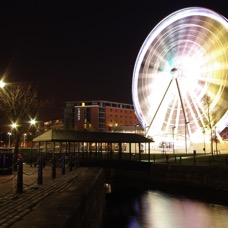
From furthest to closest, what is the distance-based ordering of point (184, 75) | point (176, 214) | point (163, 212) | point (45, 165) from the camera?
point (184, 75) < point (45, 165) < point (163, 212) < point (176, 214)

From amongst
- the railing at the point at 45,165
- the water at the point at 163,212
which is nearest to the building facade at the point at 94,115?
the railing at the point at 45,165

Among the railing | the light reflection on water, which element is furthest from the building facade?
the light reflection on water

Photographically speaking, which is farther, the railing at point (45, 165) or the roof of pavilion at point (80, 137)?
the roof of pavilion at point (80, 137)

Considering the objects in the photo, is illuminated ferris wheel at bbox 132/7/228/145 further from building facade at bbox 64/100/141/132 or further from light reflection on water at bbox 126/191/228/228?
building facade at bbox 64/100/141/132

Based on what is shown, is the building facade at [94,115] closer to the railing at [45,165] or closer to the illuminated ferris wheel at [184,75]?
the illuminated ferris wheel at [184,75]

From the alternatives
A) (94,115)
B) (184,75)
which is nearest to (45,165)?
(184,75)

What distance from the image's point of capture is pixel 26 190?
12.1 m

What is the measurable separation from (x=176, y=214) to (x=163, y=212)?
1.02 m

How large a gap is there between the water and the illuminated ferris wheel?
66.8 ft

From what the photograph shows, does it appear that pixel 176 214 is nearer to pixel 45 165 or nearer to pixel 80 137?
pixel 45 165

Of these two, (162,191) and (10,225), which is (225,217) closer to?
(162,191)

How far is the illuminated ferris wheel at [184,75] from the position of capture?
4359 centimetres

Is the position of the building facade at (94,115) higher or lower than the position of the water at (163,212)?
higher

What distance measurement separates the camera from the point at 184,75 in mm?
50656
